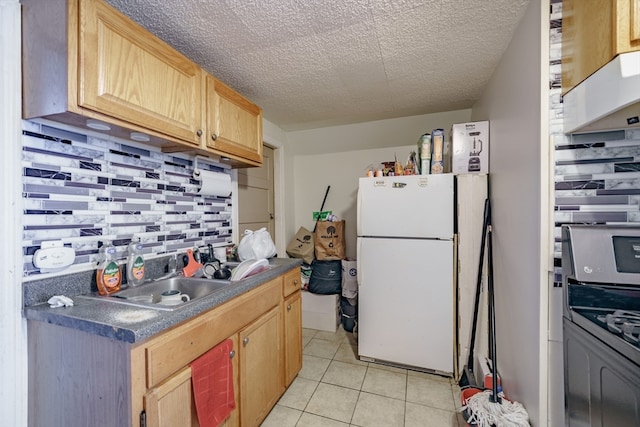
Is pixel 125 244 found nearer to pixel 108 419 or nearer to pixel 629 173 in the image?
pixel 108 419

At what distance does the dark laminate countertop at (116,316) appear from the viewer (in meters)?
0.83

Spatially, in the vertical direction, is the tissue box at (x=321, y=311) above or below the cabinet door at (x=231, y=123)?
below

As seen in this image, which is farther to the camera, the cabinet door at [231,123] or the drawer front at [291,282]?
the drawer front at [291,282]

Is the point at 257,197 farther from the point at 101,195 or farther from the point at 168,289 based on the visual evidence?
the point at 101,195

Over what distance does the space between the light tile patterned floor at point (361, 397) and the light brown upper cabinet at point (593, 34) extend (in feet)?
6.01

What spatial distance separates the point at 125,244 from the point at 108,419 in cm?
79

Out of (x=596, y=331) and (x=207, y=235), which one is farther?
(x=207, y=235)

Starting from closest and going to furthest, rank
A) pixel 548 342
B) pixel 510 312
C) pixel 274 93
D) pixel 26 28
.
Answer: pixel 26 28, pixel 548 342, pixel 510 312, pixel 274 93

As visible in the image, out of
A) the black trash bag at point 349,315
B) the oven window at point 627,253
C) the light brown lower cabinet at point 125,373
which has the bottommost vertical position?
the black trash bag at point 349,315

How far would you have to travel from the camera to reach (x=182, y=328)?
1.00 meters

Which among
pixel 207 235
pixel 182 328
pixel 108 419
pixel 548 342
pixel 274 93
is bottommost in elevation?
pixel 108 419

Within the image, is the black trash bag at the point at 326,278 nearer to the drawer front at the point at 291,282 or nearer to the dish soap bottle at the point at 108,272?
the drawer front at the point at 291,282

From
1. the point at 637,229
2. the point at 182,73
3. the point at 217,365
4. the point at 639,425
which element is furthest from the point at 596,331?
the point at 182,73

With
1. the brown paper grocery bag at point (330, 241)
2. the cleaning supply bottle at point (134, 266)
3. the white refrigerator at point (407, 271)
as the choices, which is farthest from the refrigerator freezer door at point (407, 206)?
the cleaning supply bottle at point (134, 266)
